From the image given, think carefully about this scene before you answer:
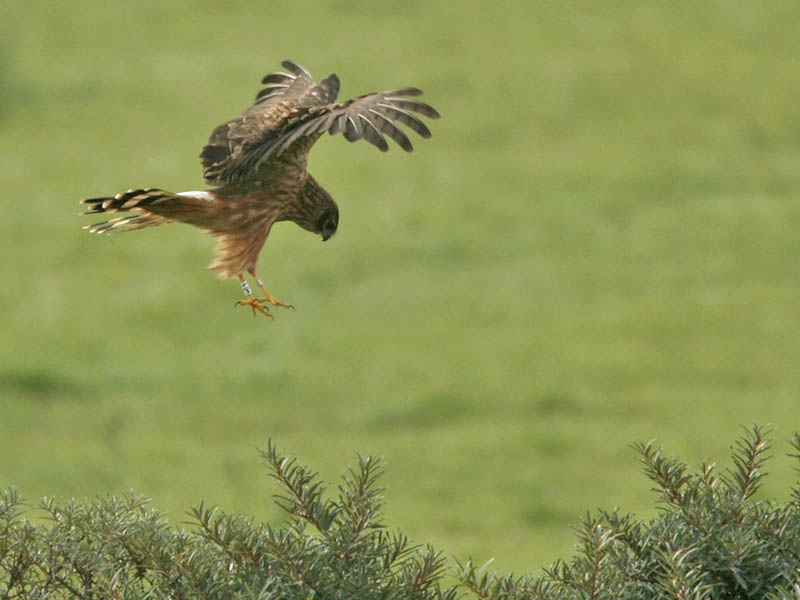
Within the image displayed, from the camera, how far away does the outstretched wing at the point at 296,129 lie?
8.59ft

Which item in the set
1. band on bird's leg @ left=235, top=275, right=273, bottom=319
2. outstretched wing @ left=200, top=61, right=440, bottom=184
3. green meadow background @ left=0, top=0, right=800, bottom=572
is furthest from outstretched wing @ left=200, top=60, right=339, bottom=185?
green meadow background @ left=0, top=0, right=800, bottom=572

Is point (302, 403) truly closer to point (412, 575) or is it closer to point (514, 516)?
point (514, 516)

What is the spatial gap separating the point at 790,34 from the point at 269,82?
20.3 meters

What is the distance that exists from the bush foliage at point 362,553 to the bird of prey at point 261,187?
0.45m

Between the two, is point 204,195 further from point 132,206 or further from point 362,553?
point 362,553

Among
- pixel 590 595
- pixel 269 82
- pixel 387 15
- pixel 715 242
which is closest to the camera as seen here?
pixel 590 595

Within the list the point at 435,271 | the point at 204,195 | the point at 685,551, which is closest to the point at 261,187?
the point at 204,195

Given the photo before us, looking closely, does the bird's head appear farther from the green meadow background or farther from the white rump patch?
the green meadow background

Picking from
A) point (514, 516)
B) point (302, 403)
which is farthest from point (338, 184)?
point (514, 516)

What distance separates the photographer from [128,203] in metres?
2.66

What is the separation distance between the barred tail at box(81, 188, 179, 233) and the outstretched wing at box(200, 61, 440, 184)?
15cm

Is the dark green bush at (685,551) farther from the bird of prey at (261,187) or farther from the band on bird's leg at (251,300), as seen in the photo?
the bird of prey at (261,187)

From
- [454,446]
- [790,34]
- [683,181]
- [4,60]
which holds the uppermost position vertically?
[790,34]

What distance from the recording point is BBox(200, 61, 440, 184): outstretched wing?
2619 mm
